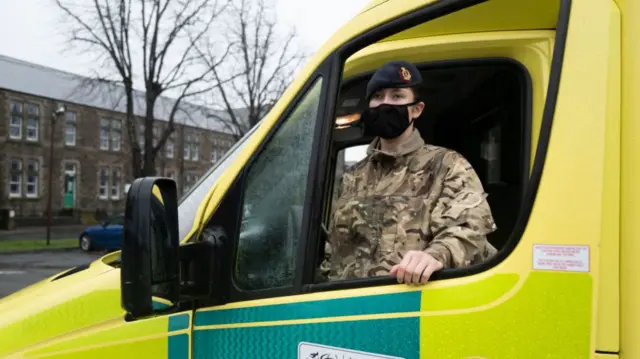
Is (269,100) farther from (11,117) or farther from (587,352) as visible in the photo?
(587,352)

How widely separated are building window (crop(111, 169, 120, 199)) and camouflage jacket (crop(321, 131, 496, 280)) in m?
46.1

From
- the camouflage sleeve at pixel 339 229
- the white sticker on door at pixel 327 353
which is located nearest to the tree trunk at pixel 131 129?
the camouflage sleeve at pixel 339 229

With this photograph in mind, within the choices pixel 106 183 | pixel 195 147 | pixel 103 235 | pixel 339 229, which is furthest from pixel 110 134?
pixel 339 229

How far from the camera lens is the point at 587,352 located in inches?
53.4

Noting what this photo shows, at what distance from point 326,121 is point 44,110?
4336cm

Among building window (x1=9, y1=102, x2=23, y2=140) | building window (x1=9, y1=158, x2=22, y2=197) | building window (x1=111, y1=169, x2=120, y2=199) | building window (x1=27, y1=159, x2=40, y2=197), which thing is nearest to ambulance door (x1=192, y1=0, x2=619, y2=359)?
building window (x1=9, y1=158, x2=22, y2=197)

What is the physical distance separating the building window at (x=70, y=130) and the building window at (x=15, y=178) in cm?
435

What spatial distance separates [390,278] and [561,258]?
1.54ft

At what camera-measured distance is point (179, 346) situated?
6.00ft

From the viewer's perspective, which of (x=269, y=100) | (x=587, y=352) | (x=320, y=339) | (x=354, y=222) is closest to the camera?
(x=587, y=352)

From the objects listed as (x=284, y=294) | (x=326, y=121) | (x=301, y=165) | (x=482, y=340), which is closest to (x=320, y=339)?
(x=284, y=294)

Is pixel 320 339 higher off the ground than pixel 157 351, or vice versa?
pixel 320 339

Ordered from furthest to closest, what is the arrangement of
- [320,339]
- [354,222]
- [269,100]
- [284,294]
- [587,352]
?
[269,100] → [354,222] → [284,294] → [320,339] → [587,352]

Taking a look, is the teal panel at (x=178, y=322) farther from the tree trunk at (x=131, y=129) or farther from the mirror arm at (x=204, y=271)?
the tree trunk at (x=131, y=129)
